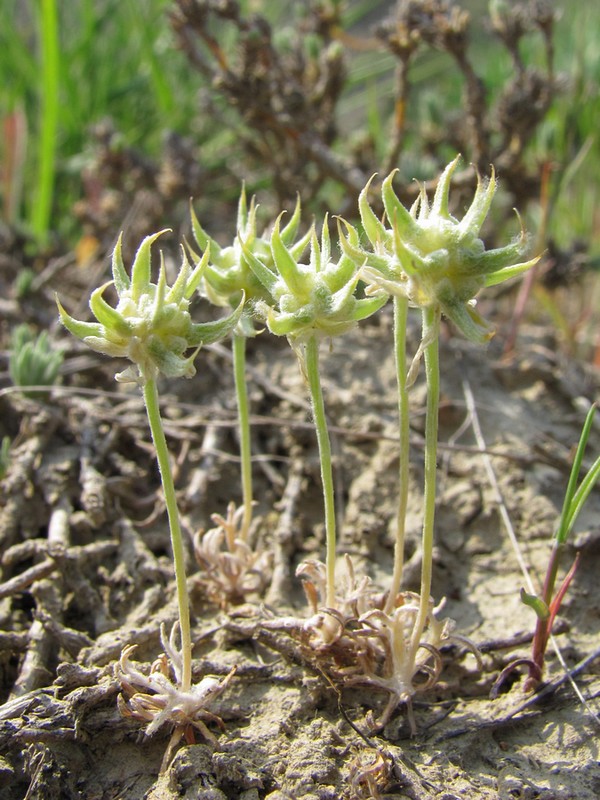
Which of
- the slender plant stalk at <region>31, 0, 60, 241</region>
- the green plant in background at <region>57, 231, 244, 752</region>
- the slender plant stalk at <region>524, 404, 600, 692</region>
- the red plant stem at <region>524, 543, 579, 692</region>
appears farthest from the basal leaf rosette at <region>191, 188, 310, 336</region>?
the slender plant stalk at <region>31, 0, 60, 241</region>

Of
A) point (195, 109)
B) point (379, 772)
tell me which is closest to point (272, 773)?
point (379, 772)

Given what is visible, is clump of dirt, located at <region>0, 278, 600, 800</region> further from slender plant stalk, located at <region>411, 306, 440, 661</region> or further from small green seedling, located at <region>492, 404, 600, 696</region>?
slender plant stalk, located at <region>411, 306, 440, 661</region>

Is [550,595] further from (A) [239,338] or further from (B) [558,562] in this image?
(A) [239,338]

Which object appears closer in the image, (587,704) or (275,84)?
(587,704)

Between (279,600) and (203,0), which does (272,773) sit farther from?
(203,0)

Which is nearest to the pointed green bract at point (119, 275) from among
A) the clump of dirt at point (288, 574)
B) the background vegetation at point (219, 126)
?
the clump of dirt at point (288, 574)
